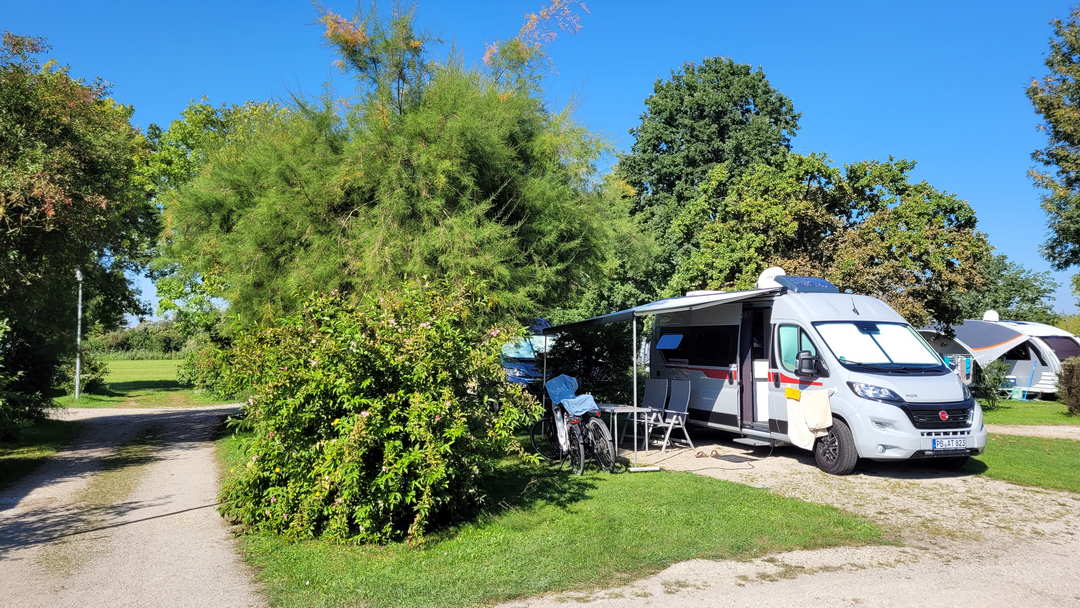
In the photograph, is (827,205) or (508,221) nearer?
(508,221)

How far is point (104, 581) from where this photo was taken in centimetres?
545

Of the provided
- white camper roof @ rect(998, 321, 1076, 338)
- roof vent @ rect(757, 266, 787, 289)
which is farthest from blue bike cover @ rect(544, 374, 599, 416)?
white camper roof @ rect(998, 321, 1076, 338)

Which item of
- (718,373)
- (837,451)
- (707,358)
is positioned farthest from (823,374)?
(707,358)

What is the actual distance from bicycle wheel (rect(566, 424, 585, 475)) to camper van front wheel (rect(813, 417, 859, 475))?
3.05 m

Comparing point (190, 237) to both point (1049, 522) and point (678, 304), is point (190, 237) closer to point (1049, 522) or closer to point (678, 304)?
point (678, 304)

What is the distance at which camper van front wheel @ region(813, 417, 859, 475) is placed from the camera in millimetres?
8898

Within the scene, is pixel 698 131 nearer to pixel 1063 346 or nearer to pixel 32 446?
pixel 1063 346

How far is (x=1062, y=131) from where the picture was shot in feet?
66.6

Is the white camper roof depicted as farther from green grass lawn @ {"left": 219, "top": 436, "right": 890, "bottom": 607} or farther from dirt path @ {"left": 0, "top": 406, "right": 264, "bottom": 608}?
dirt path @ {"left": 0, "top": 406, "right": 264, "bottom": 608}

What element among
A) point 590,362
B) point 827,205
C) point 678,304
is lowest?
point 590,362

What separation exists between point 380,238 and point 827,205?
545 inches

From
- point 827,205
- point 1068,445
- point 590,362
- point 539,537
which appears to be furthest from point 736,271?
point 539,537

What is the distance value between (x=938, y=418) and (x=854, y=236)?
407 inches

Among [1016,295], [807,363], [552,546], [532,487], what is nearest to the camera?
[552,546]
